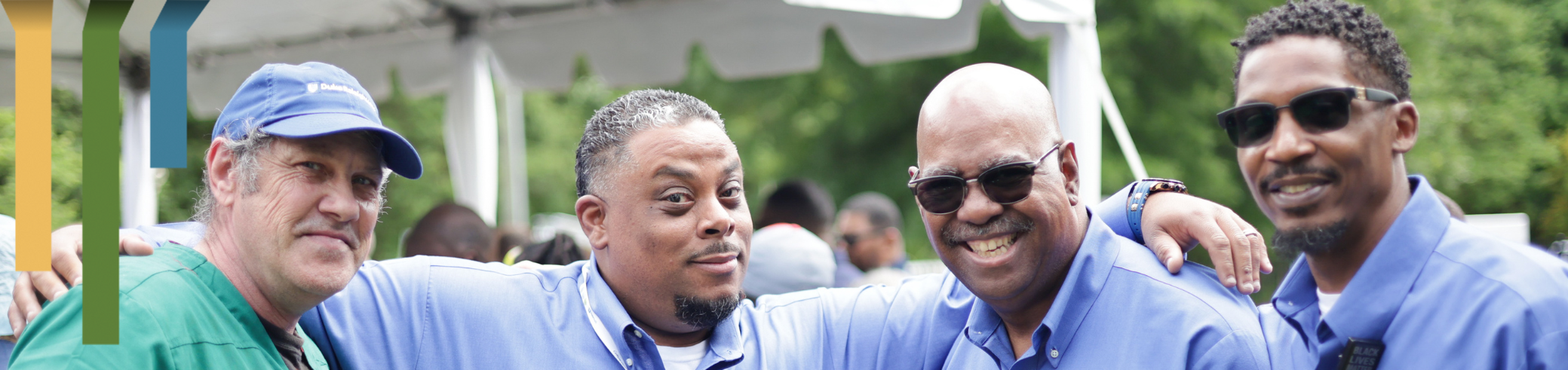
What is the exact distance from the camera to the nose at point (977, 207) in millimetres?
2291

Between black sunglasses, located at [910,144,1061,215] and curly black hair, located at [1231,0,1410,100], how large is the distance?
0.55m

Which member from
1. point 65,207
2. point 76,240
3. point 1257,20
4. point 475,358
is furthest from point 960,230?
point 65,207

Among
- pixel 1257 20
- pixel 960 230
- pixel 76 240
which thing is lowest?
pixel 76 240

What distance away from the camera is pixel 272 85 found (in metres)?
2.15

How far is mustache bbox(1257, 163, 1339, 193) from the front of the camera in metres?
2.08

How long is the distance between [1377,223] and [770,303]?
57.8 inches

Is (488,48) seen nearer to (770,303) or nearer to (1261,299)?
(770,303)

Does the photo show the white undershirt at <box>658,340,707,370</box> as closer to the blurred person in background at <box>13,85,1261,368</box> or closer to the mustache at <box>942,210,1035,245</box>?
the blurred person in background at <box>13,85,1261,368</box>

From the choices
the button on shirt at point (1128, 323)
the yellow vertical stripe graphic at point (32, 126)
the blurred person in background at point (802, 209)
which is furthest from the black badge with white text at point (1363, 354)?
the blurred person in background at point (802, 209)

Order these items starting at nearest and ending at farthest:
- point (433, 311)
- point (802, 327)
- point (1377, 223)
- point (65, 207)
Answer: point (1377, 223) → point (433, 311) → point (802, 327) → point (65, 207)

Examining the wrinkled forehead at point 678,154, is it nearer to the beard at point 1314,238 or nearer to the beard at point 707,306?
the beard at point 707,306

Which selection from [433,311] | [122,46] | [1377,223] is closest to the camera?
[1377,223]

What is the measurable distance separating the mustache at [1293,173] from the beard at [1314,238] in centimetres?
10

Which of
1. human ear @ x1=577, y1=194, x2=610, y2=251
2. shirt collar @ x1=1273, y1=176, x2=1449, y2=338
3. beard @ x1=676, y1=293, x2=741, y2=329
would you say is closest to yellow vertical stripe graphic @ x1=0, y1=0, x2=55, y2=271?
human ear @ x1=577, y1=194, x2=610, y2=251
